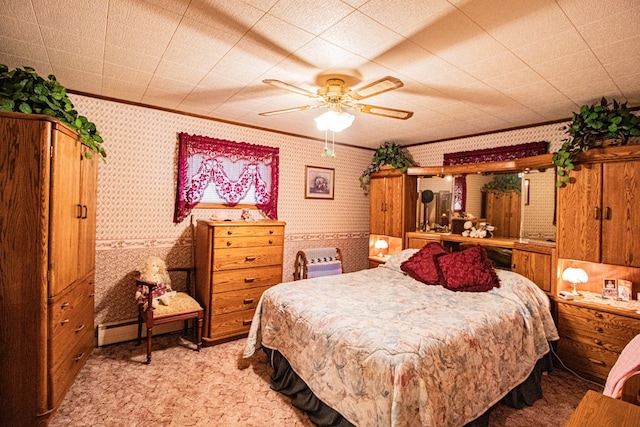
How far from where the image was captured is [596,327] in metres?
2.96

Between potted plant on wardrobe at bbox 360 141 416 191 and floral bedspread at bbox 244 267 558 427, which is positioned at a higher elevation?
potted plant on wardrobe at bbox 360 141 416 191

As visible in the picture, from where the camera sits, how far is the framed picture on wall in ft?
16.8

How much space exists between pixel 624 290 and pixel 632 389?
247cm

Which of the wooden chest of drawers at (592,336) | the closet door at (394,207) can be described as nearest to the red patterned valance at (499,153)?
the closet door at (394,207)

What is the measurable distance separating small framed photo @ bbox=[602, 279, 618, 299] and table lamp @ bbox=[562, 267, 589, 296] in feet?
0.49

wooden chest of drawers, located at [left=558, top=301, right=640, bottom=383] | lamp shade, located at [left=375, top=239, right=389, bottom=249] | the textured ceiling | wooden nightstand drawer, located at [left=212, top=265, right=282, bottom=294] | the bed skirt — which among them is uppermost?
the textured ceiling

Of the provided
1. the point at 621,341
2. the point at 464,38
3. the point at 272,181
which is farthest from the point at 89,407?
the point at 621,341

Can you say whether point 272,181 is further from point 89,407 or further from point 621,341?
point 621,341

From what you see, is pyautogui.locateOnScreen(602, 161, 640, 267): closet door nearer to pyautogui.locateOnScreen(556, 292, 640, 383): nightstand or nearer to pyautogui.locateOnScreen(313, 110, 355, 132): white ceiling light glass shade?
pyautogui.locateOnScreen(556, 292, 640, 383): nightstand

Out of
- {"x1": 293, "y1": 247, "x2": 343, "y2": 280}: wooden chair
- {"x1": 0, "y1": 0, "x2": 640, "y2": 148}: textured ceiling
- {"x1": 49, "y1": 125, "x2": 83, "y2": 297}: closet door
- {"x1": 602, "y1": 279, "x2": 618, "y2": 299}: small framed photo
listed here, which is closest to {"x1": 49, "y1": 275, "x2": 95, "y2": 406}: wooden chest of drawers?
{"x1": 49, "y1": 125, "x2": 83, "y2": 297}: closet door

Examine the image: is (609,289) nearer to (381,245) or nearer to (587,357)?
(587,357)

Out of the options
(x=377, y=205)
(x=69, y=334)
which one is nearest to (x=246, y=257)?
(x=69, y=334)

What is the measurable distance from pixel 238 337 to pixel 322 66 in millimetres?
3126

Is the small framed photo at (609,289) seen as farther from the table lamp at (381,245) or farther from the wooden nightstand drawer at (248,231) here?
the wooden nightstand drawer at (248,231)
